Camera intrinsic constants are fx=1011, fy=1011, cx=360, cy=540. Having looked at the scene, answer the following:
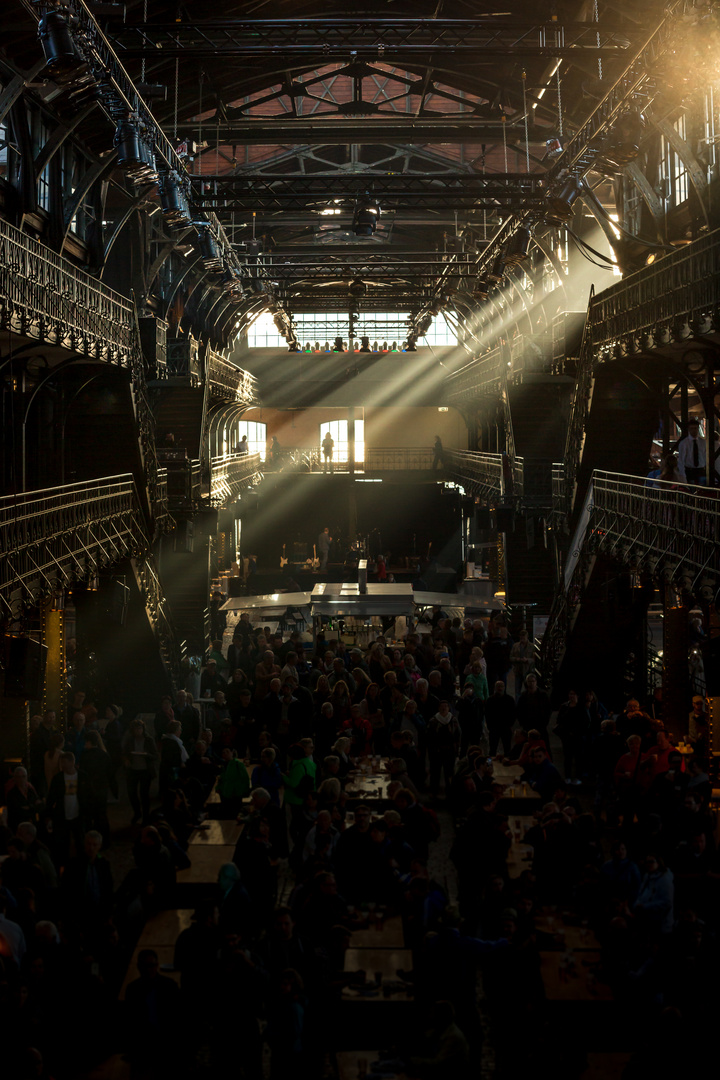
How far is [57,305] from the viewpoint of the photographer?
14719mm

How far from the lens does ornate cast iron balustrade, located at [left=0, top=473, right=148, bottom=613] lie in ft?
39.5

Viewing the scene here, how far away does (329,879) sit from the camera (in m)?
8.55

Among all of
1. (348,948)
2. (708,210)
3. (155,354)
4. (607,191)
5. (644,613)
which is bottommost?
(348,948)

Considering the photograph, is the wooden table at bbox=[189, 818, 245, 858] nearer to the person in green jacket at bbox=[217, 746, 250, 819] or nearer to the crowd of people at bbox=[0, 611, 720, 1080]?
the crowd of people at bbox=[0, 611, 720, 1080]

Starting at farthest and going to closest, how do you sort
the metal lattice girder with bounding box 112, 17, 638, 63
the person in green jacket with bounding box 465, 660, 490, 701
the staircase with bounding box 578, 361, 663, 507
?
the staircase with bounding box 578, 361, 663, 507
the person in green jacket with bounding box 465, 660, 490, 701
the metal lattice girder with bounding box 112, 17, 638, 63

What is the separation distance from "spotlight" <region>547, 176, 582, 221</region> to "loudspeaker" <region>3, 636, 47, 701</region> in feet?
39.8

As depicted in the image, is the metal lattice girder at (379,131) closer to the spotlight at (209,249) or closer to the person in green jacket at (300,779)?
the spotlight at (209,249)

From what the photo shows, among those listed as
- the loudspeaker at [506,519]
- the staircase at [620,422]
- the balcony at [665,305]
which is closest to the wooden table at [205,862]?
the balcony at [665,305]

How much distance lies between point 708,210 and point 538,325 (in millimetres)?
13164

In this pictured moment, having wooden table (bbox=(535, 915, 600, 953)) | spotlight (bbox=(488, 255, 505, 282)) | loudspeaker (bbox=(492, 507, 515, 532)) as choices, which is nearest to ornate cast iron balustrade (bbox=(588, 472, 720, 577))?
wooden table (bbox=(535, 915, 600, 953))

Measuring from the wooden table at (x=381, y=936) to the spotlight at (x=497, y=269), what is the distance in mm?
16089

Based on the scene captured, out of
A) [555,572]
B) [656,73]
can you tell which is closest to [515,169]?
[555,572]

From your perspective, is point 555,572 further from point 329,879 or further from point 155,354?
point 329,879

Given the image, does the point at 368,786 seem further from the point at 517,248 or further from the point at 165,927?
the point at 517,248
